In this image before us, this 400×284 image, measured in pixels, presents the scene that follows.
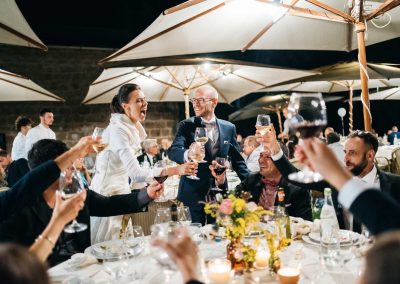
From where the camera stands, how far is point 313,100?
4.58 ft

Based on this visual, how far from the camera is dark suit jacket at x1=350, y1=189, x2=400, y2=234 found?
1041mm

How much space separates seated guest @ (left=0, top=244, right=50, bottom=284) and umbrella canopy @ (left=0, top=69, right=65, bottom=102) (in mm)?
6215

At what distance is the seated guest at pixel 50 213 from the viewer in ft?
6.46

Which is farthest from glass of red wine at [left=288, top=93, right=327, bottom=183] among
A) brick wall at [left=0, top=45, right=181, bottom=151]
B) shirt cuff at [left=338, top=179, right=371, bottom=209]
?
brick wall at [left=0, top=45, right=181, bottom=151]

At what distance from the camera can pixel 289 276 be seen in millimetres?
1500

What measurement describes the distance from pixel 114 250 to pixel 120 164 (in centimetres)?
84

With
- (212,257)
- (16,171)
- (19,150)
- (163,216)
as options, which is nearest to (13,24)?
(163,216)

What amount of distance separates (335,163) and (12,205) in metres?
1.48

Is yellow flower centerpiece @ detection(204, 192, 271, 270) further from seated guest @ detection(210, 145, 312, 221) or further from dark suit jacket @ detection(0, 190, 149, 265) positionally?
seated guest @ detection(210, 145, 312, 221)

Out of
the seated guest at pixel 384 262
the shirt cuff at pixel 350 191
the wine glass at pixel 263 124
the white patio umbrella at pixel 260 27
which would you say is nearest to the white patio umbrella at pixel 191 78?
the white patio umbrella at pixel 260 27

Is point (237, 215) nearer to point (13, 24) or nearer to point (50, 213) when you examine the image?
point (50, 213)

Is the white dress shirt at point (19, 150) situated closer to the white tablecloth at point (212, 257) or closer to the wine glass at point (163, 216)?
the white tablecloth at point (212, 257)

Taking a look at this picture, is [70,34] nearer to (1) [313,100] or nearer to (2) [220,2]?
(2) [220,2]

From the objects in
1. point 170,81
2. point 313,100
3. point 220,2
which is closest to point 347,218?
point 313,100
